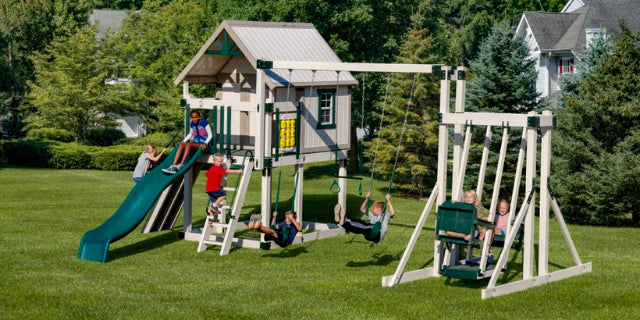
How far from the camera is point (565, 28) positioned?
180ft

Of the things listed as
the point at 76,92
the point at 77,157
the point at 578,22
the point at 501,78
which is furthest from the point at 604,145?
the point at 76,92

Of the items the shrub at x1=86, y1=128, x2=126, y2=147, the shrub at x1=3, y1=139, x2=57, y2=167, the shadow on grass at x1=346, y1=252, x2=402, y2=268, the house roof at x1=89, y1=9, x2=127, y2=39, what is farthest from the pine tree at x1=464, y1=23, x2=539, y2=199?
the house roof at x1=89, y1=9, x2=127, y2=39

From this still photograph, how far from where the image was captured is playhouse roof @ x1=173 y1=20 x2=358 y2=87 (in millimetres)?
22875

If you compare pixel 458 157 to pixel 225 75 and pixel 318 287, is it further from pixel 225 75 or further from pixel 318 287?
pixel 225 75

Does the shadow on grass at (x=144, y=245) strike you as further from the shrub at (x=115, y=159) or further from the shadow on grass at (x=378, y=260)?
the shrub at (x=115, y=159)

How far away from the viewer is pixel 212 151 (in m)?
22.5

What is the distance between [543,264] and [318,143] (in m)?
7.35

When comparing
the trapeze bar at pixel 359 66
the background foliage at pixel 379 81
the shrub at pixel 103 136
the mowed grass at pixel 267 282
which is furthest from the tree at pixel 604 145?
the shrub at pixel 103 136

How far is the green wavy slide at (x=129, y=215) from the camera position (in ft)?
65.2

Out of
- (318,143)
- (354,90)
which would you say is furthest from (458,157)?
(354,90)

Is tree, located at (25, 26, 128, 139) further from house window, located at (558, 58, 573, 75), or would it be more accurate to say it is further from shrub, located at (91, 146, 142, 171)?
house window, located at (558, 58, 573, 75)

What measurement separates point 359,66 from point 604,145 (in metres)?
12.5

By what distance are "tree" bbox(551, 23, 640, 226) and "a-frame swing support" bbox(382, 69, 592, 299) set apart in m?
10.3

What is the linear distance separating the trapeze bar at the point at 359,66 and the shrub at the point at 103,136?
29.5m
